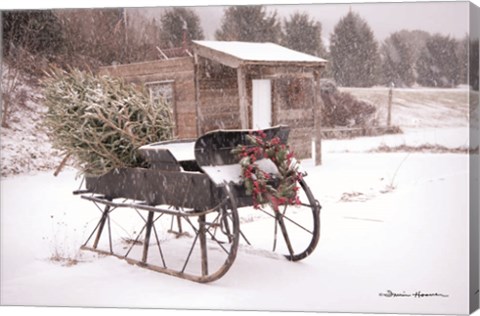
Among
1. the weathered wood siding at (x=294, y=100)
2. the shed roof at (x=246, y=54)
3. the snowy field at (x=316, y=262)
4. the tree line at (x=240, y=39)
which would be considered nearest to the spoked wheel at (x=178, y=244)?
the snowy field at (x=316, y=262)

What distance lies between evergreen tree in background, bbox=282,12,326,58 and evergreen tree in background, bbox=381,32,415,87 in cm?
102

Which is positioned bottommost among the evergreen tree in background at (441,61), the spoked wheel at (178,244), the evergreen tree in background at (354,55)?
the spoked wheel at (178,244)

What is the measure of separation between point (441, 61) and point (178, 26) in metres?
4.39

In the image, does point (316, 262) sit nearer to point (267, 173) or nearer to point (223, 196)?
point (267, 173)

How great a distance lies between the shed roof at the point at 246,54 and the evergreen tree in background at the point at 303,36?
0.37 metres

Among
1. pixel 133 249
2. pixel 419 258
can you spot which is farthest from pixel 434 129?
→ pixel 133 249

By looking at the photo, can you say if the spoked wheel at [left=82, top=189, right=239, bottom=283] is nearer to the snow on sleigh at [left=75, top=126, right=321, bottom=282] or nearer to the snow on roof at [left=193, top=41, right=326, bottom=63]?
the snow on sleigh at [left=75, top=126, right=321, bottom=282]

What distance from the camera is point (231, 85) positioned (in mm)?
12477

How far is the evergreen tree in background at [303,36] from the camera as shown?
406 inches

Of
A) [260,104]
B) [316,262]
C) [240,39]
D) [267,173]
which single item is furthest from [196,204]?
[240,39]

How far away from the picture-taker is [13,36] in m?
7.18

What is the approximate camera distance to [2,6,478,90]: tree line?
258 inches

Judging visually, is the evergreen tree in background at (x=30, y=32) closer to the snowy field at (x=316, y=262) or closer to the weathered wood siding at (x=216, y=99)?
the snowy field at (x=316, y=262)
